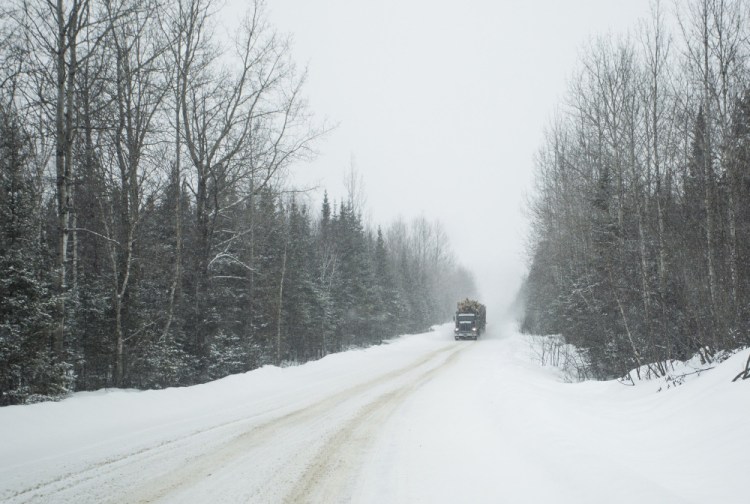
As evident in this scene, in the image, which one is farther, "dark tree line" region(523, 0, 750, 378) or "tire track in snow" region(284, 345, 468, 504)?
"dark tree line" region(523, 0, 750, 378)

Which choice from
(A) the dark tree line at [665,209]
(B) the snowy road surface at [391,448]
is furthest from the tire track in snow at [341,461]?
(A) the dark tree line at [665,209]

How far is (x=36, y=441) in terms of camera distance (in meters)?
5.32

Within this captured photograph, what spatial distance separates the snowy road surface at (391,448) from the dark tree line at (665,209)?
86.7 inches

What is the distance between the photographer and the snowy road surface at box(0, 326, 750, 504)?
370 centimetres

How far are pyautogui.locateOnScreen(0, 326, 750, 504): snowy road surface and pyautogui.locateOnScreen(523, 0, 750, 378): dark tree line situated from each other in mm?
2202

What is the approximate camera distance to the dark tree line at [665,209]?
692cm

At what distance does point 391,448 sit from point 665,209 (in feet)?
30.3

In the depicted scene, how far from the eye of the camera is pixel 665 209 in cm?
984

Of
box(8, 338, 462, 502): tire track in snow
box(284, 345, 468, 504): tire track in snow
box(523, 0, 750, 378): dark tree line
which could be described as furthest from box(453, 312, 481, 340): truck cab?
box(8, 338, 462, 502): tire track in snow

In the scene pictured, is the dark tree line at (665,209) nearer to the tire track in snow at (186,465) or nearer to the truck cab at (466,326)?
the tire track in snow at (186,465)

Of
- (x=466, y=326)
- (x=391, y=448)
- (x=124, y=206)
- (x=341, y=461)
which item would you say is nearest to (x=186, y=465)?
(x=341, y=461)

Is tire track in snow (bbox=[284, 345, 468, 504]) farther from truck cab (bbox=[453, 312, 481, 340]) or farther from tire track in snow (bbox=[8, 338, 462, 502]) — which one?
truck cab (bbox=[453, 312, 481, 340])

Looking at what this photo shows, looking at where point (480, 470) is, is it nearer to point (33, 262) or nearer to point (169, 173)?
point (33, 262)

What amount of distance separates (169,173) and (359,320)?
23.9m
